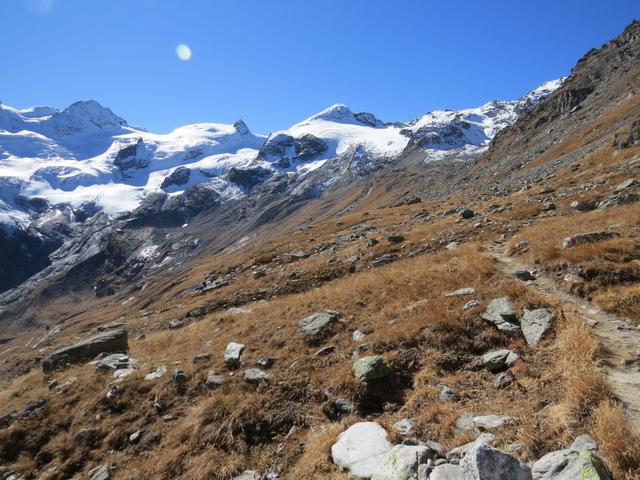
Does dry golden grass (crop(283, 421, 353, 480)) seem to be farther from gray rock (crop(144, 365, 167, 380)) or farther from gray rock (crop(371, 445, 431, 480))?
gray rock (crop(144, 365, 167, 380))

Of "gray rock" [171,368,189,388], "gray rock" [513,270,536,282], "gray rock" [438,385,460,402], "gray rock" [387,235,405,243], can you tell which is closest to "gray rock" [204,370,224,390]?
"gray rock" [171,368,189,388]

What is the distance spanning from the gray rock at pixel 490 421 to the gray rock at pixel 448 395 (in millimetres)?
1128

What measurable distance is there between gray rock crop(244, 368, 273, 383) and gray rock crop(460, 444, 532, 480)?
7.64m

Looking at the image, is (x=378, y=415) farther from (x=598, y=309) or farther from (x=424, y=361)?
(x=598, y=309)

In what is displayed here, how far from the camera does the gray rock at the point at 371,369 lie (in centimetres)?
1068

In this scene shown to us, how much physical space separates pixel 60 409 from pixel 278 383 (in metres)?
8.28

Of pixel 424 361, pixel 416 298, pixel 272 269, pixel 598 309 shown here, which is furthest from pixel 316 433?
pixel 272 269

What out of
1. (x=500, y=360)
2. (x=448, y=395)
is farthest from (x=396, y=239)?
(x=448, y=395)

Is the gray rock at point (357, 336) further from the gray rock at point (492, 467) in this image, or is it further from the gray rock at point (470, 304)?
the gray rock at point (492, 467)

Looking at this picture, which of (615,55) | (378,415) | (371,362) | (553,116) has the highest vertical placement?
(615,55)

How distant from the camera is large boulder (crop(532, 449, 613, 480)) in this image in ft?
16.6

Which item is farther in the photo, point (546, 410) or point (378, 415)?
point (378, 415)

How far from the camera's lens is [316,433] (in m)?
9.51

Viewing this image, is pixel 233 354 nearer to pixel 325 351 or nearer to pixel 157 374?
pixel 157 374
